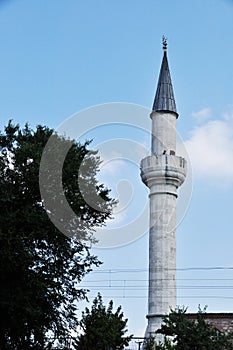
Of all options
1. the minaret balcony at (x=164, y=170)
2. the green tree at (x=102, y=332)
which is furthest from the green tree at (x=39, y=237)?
the minaret balcony at (x=164, y=170)

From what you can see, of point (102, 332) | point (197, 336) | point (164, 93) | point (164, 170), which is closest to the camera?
point (197, 336)

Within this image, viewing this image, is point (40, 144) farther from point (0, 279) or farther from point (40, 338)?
point (40, 338)

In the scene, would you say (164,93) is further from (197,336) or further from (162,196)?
(197,336)

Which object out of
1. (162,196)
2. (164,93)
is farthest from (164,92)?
(162,196)

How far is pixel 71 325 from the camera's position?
2339 cm

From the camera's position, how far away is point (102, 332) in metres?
24.3

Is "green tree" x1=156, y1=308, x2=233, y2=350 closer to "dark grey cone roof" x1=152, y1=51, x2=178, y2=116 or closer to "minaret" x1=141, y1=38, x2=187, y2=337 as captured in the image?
"minaret" x1=141, y1=38, x2=187, y2=337

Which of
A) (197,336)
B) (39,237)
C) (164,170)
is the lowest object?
(197,336)

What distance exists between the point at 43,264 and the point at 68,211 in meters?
2.19

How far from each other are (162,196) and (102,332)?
9493 millimetres

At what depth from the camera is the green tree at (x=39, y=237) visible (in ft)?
70.6

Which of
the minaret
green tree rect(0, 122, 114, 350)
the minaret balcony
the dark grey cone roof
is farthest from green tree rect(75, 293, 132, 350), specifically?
the dark grey cone roof

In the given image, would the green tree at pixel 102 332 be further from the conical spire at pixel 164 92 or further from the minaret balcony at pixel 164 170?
the conical spire at pixel 164 92

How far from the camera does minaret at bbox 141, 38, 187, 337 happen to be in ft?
99.2
